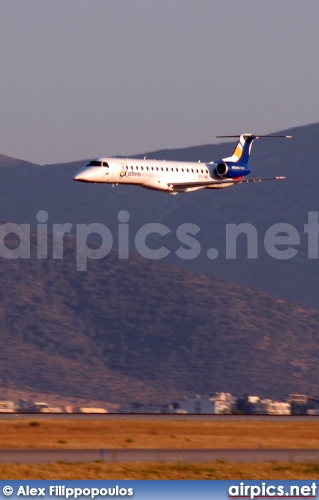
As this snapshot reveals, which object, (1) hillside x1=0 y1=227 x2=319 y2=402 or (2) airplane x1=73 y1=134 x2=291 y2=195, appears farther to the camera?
(1) hillside x1=0 y1=227 x2=319 y2=402

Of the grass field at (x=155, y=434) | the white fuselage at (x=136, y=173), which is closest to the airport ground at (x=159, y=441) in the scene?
the grass field at (x=155, y=434)

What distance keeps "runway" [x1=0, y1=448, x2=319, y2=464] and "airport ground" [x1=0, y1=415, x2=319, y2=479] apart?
351 mm

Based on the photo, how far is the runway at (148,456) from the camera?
3738cm

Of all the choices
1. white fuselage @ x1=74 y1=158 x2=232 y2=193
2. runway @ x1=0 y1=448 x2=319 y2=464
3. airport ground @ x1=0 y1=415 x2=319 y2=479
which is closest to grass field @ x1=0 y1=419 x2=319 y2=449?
airport ground @ x1=0 y1=415 x2=319 y2=479

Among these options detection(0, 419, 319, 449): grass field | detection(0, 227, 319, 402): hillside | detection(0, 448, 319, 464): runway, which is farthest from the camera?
detection(0, 227, 319, 402): hillside

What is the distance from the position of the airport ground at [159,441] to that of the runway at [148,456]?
351 millimetres

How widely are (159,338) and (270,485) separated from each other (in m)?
168

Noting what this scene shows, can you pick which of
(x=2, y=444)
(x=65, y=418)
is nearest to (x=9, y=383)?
(x=65, y=418)

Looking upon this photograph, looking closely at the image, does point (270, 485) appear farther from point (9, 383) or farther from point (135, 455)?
point (9, 383)

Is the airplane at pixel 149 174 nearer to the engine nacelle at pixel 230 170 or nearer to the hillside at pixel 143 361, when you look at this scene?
the engine nacelle at pixel 230 170

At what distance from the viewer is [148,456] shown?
127 feet

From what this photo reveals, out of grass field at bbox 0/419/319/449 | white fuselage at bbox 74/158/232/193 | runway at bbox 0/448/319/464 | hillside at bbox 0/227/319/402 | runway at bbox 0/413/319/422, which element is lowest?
runway at bbox 0/448/319/464

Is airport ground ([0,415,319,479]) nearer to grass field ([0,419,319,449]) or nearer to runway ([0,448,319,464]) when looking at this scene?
grass field ([0,419,319,449])

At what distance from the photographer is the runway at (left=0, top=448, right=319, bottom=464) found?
37.4 m
